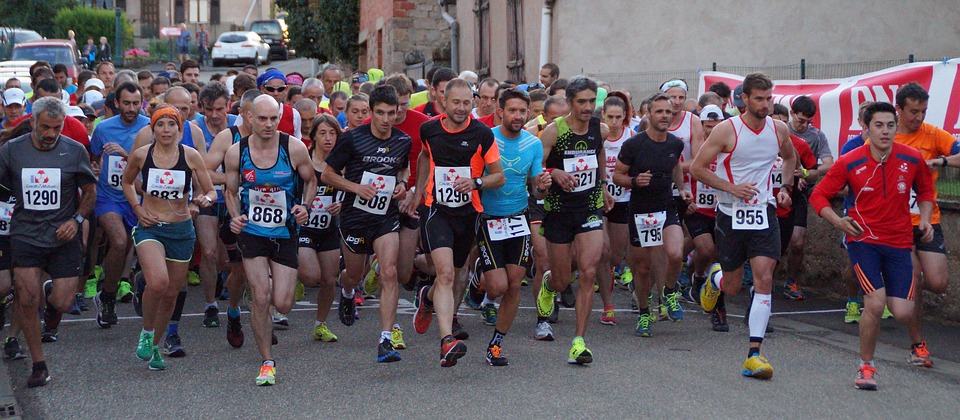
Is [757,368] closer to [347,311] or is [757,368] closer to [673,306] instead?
[673,306]

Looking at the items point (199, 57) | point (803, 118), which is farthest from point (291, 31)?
point (803, 118)

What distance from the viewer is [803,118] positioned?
1137cm

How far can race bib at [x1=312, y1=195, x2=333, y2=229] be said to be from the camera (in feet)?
29.8

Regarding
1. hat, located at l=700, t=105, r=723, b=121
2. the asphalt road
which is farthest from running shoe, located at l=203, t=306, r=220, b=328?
hat, located at l=700, t=105, r=723, b=121

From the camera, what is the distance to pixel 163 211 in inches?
324

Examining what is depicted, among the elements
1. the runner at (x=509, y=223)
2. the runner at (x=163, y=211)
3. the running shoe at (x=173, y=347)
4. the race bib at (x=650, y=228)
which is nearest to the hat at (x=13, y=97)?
the runner at (x=163, y=211)

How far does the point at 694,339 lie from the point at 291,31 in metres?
33.0

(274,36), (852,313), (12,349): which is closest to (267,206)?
(12,349)

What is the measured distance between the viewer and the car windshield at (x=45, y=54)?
33.2 m

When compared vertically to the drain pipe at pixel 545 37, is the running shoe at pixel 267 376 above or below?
below

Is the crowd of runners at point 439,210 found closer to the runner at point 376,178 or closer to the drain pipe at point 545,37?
the runner at point 376,178

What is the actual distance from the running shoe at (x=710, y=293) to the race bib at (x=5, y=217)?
17.2ft

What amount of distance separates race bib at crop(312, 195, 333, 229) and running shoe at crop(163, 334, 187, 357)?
50.1 inches

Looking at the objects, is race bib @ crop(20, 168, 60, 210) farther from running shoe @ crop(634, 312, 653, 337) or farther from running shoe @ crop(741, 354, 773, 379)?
running shoe @ crop(741, 354, 773, 379)
